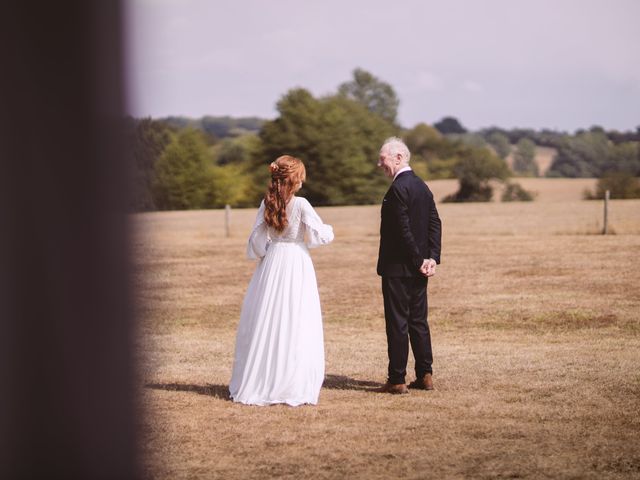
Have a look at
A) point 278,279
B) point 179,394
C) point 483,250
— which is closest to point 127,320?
point 278,279

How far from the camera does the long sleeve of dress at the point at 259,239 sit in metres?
7.07

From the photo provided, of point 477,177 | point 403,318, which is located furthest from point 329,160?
point 403,318

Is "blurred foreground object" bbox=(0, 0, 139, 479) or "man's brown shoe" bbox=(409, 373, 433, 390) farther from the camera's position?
"man's brown shoe" bbox=(409, 373, 433, 390)

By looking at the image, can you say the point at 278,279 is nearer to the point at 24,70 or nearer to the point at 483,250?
the point at 24,70

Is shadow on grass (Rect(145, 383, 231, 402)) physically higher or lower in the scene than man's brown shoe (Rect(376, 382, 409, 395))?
lower

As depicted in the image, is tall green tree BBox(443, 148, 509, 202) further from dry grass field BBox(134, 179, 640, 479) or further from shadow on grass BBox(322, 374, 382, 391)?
shadow on grass BBox(322, 374, 382, 391)

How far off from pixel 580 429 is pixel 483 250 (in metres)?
19.9

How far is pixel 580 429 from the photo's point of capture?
235 inches

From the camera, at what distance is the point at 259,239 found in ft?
23.2

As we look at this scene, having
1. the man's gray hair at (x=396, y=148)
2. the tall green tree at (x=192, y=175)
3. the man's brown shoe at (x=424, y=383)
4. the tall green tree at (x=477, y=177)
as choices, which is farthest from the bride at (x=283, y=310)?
the tall green tree at (x=477, y=177)

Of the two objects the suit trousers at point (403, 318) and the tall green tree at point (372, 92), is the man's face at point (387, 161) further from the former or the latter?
the tall green tree at point (372, 92)

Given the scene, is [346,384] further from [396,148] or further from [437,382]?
[396,148]

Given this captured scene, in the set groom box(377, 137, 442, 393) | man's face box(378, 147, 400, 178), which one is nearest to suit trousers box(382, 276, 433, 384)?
groom box(377, 137, 442, 393)

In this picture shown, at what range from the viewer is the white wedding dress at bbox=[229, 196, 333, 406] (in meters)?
6.82
